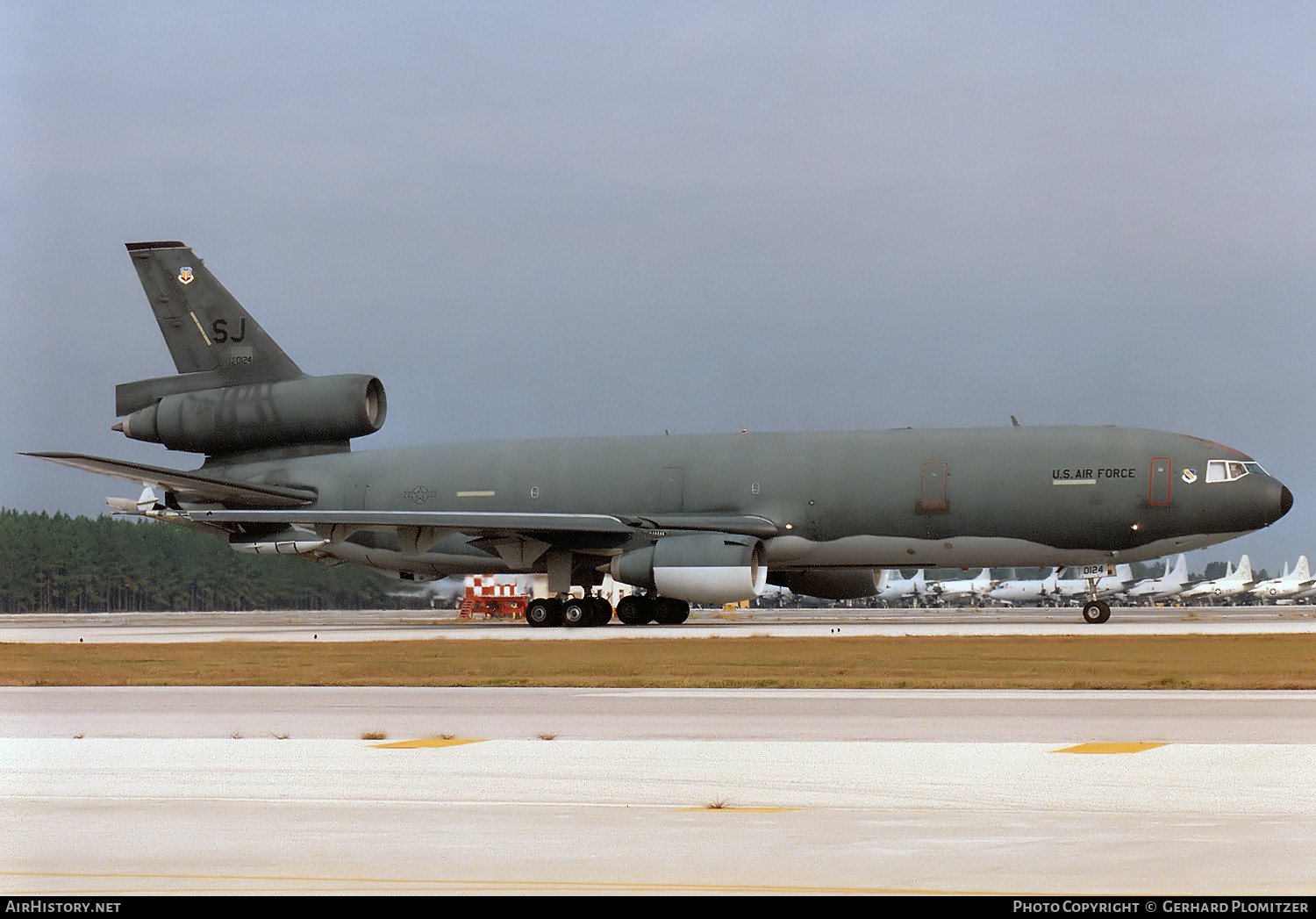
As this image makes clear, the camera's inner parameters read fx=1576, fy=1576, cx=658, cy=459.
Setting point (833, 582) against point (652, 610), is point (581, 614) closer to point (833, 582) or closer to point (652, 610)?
point (652, 610)

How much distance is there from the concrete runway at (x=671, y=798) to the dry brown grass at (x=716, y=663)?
378cm

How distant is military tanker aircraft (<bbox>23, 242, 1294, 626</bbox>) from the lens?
37.6 metres

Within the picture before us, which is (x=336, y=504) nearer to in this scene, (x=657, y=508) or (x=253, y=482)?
(x=253, y=482)

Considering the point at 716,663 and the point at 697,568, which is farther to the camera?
the point at 697,568

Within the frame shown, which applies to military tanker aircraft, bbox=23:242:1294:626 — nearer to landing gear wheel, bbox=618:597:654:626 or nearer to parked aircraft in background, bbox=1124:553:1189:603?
landing gear wheel, bbox=618:597:654:626

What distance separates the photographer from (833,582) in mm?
43469

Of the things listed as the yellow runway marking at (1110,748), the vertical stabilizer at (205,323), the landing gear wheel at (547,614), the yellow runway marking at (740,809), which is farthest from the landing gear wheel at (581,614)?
the yellow runway marking at (740,809)

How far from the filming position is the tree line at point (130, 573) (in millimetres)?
109250

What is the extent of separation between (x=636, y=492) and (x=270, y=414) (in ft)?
37.8

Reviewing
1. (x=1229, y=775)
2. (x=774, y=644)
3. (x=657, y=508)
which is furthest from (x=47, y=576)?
(x=1229, y=775)

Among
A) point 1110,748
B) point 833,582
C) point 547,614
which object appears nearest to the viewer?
point 1110,748

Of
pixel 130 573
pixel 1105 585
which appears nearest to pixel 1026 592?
pixel 1105 585

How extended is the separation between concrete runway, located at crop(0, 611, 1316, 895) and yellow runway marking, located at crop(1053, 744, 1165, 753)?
5 centimetres

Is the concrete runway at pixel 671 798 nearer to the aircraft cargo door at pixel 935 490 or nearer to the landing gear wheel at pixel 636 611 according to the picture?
the aircraft cargo door at pixel 935 490
